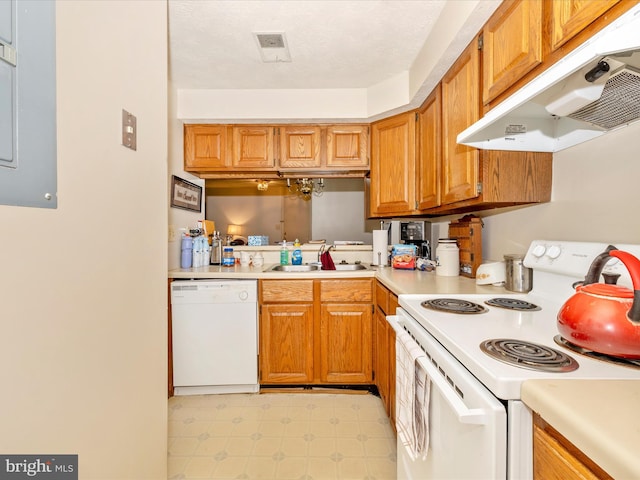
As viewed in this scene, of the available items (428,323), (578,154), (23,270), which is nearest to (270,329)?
(428,323)

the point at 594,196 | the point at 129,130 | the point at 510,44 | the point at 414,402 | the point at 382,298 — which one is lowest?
the point at 414,402

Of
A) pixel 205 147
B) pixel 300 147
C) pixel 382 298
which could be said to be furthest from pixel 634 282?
pixel 205 147

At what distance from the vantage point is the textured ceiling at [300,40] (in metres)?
1.52

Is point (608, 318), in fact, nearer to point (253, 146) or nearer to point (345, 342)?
point (345, 342)

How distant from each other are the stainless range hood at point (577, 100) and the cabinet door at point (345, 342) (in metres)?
1.38

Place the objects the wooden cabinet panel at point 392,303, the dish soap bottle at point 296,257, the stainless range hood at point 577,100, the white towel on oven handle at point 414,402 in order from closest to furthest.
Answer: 1. the stainless range hood at point 577,100
2. the white towel on oven handle at point 414,402
3. the wooden cabinet panel at point 392,303
4. the dish soap bottle at point 296,257

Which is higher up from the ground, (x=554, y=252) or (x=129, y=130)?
(x=129, y=130)

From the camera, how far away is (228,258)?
2.51 meters

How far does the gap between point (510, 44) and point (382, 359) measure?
1.72 metres

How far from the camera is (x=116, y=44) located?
890 mm

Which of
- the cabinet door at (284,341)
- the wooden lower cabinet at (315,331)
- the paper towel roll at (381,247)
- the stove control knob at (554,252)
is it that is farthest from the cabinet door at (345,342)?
the stove control knob at (554,252)

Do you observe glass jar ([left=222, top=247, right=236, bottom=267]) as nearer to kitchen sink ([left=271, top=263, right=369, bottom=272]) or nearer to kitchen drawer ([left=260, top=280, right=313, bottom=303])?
kitchen sink ([left=271, top=263, right=369, bottom=272])

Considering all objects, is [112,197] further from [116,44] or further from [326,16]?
[326,16]

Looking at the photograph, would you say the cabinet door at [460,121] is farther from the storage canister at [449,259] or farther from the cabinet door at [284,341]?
the cabinet door at [284,341]
